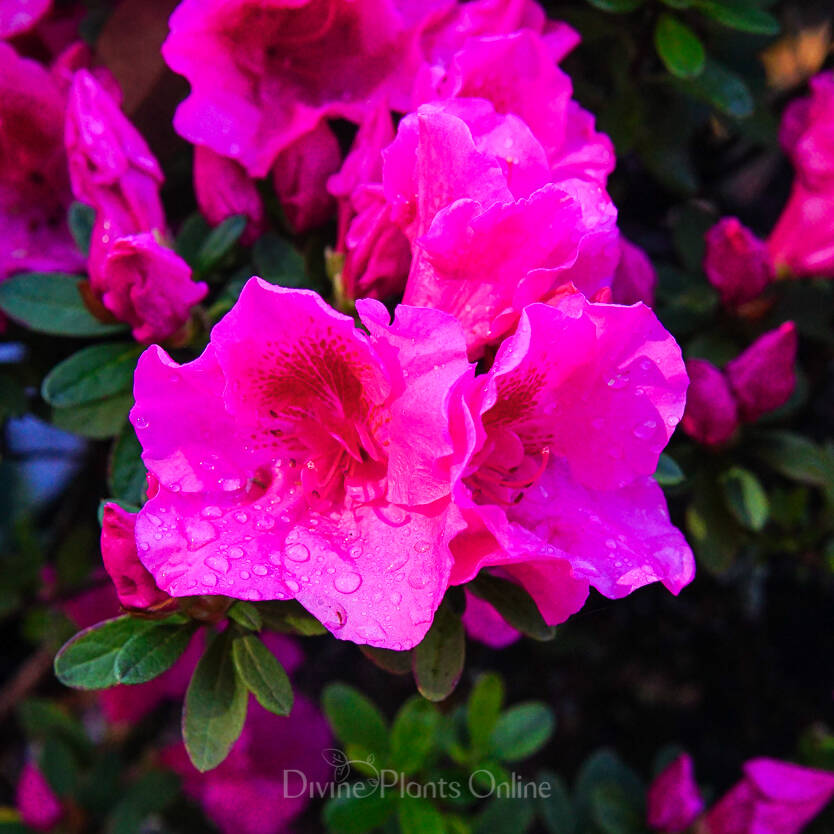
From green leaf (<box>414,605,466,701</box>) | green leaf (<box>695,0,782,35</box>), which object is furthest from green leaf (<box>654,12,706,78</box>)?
green leaf (<box>414,605,466,701</box>)

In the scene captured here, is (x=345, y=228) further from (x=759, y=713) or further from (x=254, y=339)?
(x=759, y=713)

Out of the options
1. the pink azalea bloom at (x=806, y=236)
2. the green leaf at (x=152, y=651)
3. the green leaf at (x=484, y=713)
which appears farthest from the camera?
the green leaf at (x=484, y=713)

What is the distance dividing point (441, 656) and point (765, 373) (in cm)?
58

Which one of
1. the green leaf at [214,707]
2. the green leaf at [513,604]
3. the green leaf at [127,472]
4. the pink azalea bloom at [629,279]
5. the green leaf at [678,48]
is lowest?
the green leaf at [214,707]

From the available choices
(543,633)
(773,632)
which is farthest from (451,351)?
(773,632)

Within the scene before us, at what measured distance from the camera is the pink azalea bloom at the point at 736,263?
1.20m

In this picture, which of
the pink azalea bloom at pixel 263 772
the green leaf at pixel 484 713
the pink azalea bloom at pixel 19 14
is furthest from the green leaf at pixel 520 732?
the pink azalea bloom at pixel 19 14

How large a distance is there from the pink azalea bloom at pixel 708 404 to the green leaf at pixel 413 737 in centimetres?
55

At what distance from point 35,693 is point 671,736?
1534 mm

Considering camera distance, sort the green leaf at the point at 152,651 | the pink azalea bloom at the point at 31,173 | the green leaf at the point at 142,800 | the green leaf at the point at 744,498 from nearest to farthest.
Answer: the green leaf at the point at 152,651, the pink azalea bloom at the point at 31,173, the green leaf at the point at 744,498, the green leaf at the point at 142,800

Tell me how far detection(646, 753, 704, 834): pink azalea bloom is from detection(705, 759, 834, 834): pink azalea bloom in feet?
0.17

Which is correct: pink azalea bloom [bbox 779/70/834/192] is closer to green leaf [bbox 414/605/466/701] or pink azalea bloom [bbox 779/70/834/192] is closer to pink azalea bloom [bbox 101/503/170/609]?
green leaf [bbox 414/605/466/701]

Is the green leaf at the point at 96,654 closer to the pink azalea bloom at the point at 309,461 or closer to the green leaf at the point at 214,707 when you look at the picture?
the green leaf at the point at 214,707

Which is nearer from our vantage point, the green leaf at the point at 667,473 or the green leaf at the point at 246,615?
the green leaf at the point at 246,615
